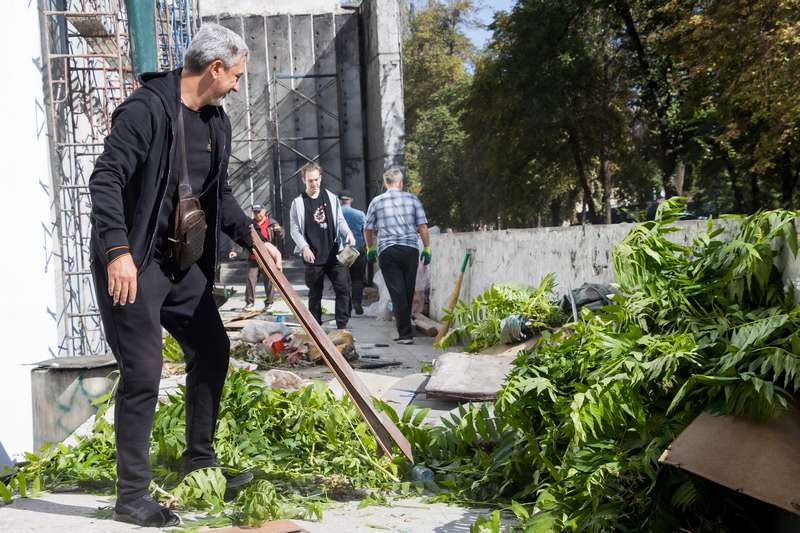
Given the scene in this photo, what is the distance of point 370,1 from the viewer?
2444 cm

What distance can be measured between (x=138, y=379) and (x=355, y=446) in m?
1.15

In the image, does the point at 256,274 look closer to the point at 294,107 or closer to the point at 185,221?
the point at 185,221

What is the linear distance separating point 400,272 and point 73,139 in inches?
208

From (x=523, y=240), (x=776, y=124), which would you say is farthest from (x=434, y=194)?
(x=523, y=240)

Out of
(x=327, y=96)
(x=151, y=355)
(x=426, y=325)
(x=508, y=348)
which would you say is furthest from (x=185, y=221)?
(x=327, y=96)

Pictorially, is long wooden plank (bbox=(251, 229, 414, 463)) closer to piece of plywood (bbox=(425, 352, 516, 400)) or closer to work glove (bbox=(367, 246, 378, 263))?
piece of plywood (bbox=(425, 352, 516, 400))

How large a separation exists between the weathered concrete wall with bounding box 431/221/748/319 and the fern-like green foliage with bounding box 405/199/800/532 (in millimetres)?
798

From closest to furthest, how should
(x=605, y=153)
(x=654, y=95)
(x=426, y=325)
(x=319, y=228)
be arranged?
(x=319, y=228) < (x=426, y=325) < (x=654, y=95) < (x=605, y=153)

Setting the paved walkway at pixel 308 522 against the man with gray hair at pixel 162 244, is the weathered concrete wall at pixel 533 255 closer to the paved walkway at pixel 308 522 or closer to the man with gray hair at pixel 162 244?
the paved walkway at pixel 308 522

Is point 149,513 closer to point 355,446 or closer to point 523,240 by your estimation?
point 355,446

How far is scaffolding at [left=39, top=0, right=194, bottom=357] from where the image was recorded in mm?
11352

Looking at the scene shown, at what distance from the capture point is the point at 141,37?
14.0 meters

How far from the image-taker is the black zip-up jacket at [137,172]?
374cm

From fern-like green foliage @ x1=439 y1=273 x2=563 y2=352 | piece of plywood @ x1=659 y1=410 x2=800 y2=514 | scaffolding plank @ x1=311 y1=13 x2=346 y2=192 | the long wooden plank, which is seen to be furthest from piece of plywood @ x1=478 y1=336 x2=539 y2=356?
scaffolding plank @ x1=311 y1=13 x2=346 y2=192
